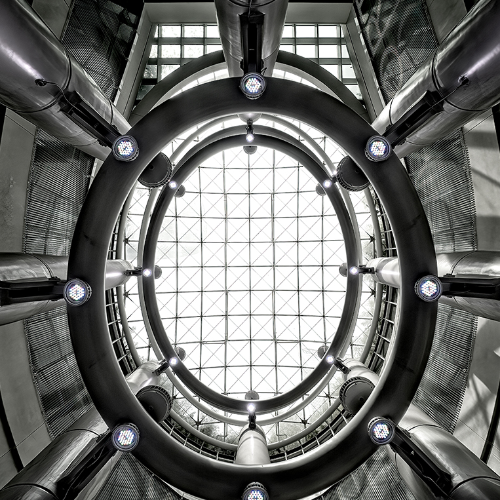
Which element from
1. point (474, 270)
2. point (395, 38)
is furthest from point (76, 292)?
point (395, 38)

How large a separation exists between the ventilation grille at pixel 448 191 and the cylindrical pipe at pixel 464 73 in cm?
243

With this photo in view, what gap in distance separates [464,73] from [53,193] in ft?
39.3

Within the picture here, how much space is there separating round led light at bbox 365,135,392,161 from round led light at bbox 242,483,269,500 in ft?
28.8

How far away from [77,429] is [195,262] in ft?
50.0

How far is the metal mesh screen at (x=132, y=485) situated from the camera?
1380cm

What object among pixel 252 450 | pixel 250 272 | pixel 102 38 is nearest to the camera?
pixel 102 38

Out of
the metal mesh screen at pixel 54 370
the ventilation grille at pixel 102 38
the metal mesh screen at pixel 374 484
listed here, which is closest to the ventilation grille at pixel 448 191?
the metal mesh screen at pixel 374 484

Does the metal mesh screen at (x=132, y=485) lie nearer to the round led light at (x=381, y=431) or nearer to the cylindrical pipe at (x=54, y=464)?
the cylindrical pipe at (x=54, y=464)

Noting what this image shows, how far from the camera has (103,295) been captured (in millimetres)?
9164

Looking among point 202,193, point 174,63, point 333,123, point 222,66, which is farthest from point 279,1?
point 202,193

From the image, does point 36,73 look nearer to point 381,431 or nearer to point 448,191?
point 381,431

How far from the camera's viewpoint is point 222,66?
685 inches

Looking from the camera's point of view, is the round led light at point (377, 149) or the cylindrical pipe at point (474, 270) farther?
the round led light at point (377, 149)

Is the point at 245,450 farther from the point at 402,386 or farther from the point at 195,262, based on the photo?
the point at 195,262
